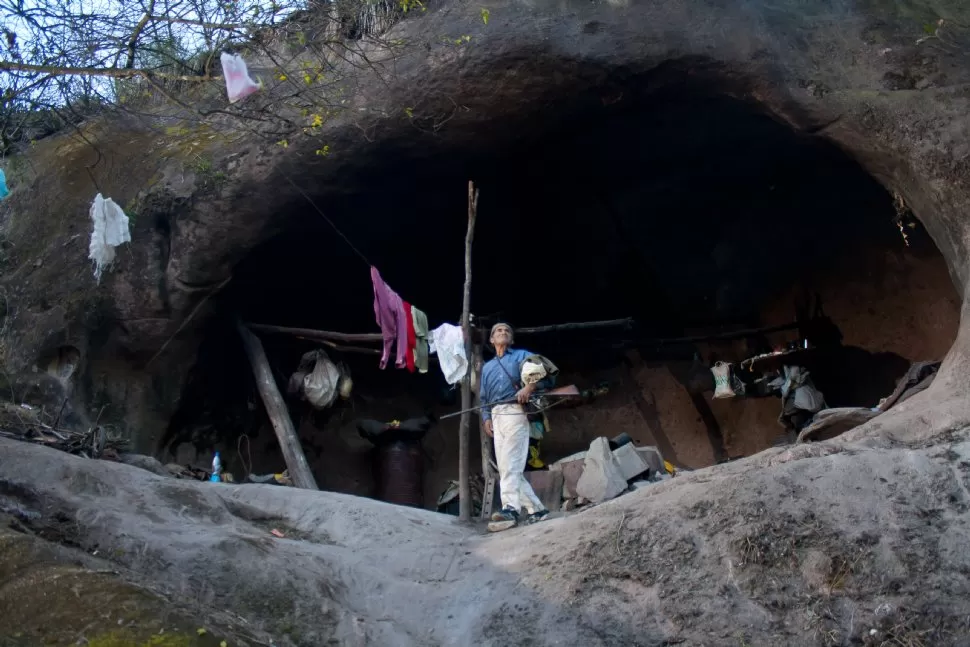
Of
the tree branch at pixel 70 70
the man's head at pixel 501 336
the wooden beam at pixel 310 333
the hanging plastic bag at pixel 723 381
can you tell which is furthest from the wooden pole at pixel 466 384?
the hanging plastic bag at pixel 723 381

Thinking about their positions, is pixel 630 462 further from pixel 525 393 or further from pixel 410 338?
pixel 410 338

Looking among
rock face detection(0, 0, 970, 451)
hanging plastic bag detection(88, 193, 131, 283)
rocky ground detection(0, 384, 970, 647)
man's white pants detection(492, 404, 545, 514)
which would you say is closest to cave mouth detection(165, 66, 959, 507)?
rock face detection(0, 0, 970, 451)

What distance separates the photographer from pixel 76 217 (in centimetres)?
873

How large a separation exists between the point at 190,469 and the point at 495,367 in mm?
2798

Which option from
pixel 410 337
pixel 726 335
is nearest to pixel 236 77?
pixel 410 337

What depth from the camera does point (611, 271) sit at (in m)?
11.1

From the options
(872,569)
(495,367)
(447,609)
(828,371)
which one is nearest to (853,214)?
(828,371)

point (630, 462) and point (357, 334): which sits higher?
point (357, 334)

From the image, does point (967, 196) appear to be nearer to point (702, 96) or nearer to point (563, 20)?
point (702, 96)

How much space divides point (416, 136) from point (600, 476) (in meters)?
3.43

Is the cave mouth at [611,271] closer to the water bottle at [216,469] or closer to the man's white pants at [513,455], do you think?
the water bottle at [216,469]

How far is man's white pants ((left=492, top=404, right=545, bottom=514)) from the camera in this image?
7375mm

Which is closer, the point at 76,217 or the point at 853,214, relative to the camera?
the point at 76,217

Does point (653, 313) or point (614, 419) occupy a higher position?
point (653, 313)
